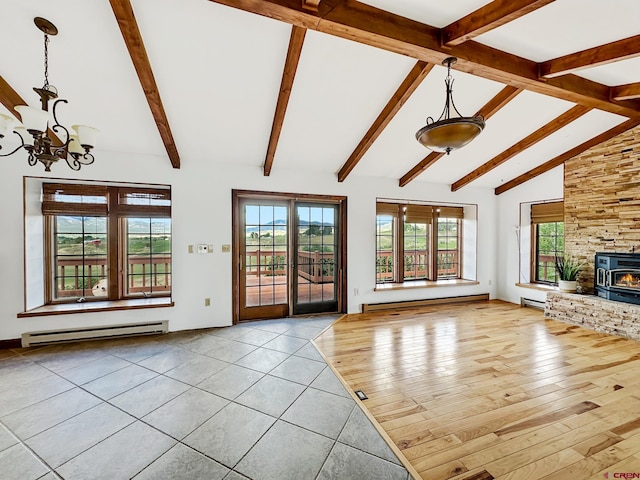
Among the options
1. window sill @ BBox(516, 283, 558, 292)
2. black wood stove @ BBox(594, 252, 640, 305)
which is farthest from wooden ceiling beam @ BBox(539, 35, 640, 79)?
window sill @ BBox(516, 283, 558, 292)

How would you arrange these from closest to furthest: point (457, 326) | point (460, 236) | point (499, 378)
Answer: point (499, 378) → point (457, 326) → point (460, 236)

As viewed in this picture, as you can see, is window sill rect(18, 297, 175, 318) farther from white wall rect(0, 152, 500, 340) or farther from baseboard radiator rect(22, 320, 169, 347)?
baseboard radiator rect(22, 320, 169, 347)

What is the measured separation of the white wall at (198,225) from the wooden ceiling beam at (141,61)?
0.84m

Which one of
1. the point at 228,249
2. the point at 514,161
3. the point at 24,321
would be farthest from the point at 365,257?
the point at 24,321

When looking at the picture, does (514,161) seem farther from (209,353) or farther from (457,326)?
(209,353)

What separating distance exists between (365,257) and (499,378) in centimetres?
272

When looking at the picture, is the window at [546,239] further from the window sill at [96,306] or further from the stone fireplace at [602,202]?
the window sill at [96,306]

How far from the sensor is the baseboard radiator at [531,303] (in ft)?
17.4

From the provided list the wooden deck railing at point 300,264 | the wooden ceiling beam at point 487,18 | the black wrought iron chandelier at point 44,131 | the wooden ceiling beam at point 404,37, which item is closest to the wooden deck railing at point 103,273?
the wooden deck railing at point 300,264

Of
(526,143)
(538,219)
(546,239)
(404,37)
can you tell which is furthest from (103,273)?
(546,239)

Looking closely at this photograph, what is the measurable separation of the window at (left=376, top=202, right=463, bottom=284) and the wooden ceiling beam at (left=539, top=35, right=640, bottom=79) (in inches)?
121

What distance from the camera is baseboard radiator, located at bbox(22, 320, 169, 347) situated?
348 centimetres

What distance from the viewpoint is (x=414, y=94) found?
3.16m

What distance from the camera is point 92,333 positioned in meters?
3.68
